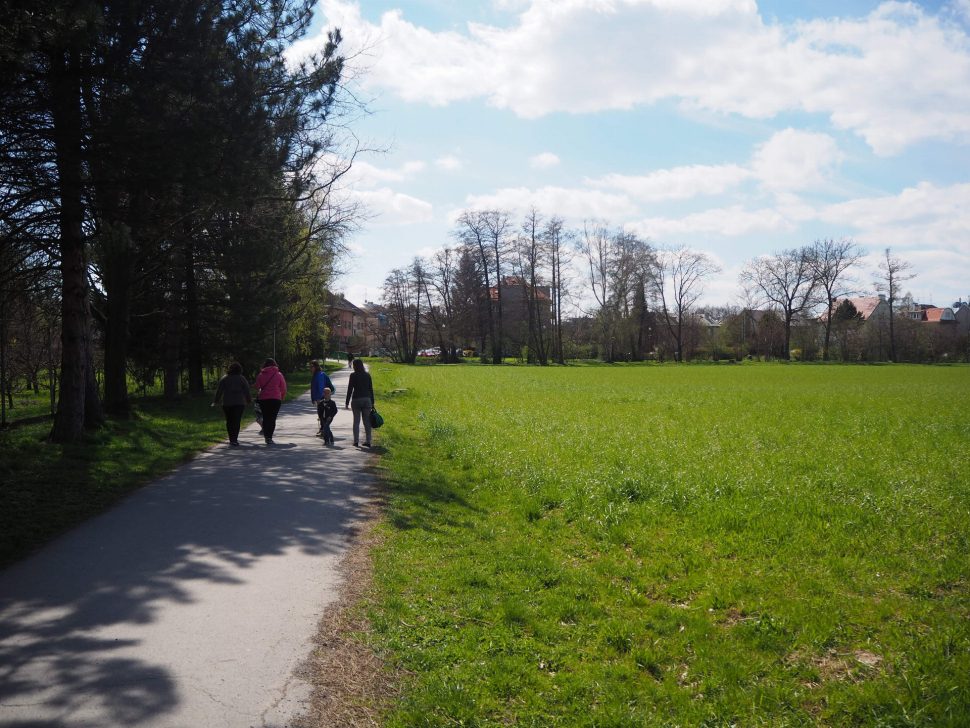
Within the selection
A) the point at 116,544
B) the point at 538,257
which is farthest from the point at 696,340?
the point at 116,544

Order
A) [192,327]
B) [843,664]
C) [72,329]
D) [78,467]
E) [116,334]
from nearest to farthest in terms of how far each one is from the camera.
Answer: [843,664], [78,467], [72,329], [116,334], [192,327]

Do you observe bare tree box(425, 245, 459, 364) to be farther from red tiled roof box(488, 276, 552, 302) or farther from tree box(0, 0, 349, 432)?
tree box(0, 0, 349, 432)

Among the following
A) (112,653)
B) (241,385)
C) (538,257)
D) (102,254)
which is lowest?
(112,653)

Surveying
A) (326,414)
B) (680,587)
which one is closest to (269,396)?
(326,414)

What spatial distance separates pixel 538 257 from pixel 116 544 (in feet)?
235

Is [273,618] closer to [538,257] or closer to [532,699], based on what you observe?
[532,699]

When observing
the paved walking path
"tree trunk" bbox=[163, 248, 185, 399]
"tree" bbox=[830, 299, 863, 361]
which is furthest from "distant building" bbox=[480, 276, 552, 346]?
the paved walking path

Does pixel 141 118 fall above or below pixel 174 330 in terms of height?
above

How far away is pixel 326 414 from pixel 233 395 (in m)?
1.91

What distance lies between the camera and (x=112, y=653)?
159 inches

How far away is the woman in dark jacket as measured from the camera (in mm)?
13328

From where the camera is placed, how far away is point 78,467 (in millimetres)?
10500

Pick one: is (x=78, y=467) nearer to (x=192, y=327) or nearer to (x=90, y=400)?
(x=90, y=400)

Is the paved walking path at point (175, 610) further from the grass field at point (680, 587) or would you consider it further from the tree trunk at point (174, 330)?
the tree trunk at point (174, 330)
